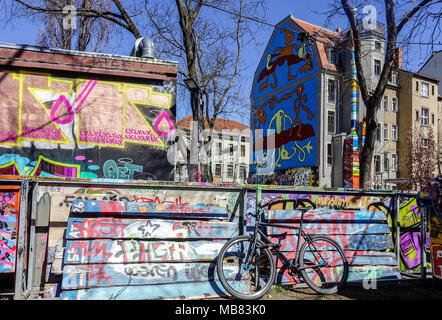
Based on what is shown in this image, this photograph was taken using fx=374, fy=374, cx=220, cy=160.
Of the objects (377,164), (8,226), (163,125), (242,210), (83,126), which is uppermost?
(377,164)

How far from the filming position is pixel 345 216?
632 centimetres

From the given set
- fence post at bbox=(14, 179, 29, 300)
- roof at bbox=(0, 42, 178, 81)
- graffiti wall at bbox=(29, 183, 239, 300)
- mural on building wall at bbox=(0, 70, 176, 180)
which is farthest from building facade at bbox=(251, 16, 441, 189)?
fence post at bbox=(14, 179, 29, 300)

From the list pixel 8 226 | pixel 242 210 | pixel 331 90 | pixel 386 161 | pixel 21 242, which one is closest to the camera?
pixel 21 242

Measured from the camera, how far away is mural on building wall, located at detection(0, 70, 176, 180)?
26.4 ft

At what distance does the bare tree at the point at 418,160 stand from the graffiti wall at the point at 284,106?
30.5ft

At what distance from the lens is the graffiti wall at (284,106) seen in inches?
1256

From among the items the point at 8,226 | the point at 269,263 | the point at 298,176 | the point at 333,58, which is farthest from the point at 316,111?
the point at 8,226

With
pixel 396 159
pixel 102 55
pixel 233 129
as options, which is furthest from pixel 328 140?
pixel 233 129

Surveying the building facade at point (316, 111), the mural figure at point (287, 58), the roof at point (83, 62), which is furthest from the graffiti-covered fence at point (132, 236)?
the mural figure at point (287, 58)

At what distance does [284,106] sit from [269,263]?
99.6 feet

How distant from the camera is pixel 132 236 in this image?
517 cm

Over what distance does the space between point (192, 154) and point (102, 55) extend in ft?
22.8

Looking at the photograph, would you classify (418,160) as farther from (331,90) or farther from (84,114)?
(84,114)
